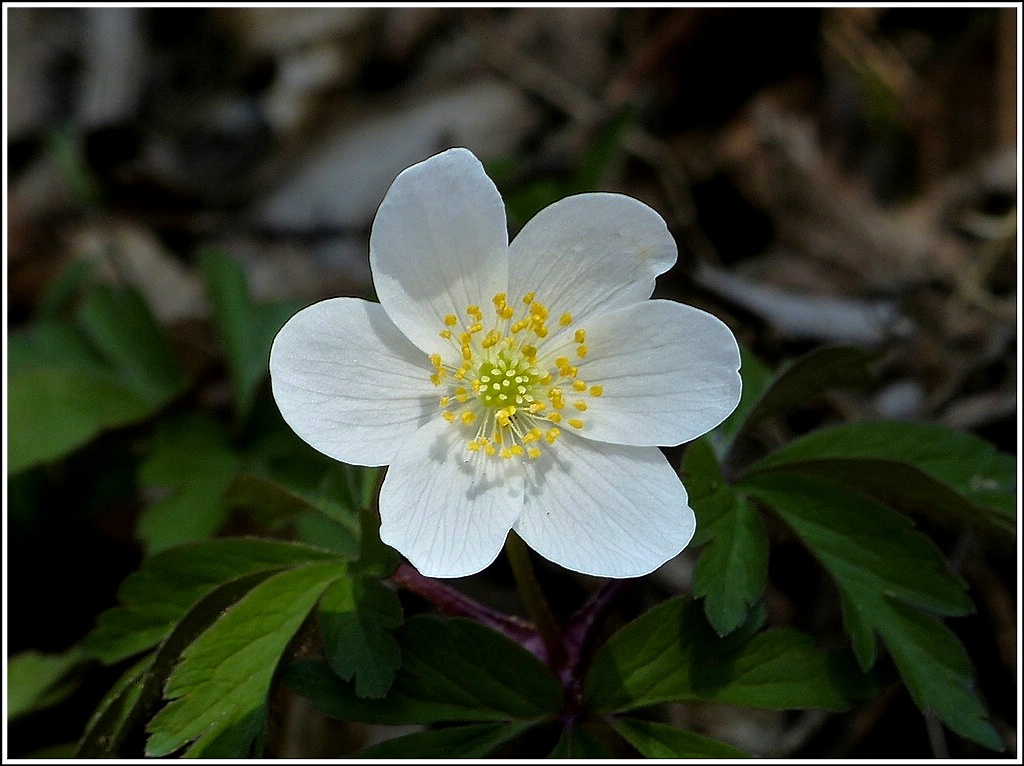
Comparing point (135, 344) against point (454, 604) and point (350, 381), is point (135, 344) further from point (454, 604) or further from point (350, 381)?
point (454, 604)

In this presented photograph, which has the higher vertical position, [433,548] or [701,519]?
[433,548]

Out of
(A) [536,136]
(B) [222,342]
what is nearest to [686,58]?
(A) [536,136]

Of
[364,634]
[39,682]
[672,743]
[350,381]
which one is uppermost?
[350,381]

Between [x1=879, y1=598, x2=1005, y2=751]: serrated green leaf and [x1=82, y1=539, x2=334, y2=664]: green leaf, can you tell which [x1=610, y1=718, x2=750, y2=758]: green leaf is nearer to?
[x1=879, y1=598, x2=1005, y2=751]: serrated green leaf

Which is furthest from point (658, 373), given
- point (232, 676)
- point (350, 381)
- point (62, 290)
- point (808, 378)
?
point (62, 290)

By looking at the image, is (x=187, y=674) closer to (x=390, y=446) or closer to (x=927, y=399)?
(x=390, y=446)

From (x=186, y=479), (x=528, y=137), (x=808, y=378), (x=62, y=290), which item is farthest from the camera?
(x=528, y=137)

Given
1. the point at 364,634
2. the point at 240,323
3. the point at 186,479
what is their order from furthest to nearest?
the point at 240,323 < the point at 186,479 < the point at 364,634
